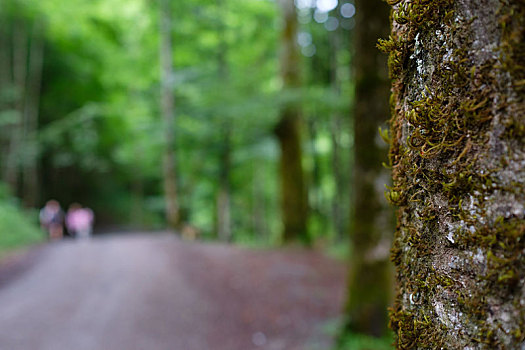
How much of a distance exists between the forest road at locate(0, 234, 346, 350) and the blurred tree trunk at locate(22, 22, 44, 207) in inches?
305

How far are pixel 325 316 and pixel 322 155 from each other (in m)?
13.0

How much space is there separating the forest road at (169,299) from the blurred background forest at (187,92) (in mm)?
3389

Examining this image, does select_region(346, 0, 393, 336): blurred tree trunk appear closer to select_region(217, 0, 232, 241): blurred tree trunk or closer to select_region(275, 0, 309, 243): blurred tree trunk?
select_region(275, 0, 309, 243): blurred tree trunk

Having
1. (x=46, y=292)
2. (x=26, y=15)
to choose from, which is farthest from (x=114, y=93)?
(x=46, y=292)

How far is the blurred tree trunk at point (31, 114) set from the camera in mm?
17938

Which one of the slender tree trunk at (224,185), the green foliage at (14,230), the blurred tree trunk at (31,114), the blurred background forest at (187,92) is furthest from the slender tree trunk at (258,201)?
the blurred tree trunk at (31,114)

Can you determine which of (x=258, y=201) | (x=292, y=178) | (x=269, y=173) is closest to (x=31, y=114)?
(x=258, y=201)

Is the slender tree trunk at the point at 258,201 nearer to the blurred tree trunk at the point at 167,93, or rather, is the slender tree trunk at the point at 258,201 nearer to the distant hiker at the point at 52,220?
the blurred tree trunk at the point at 167,93

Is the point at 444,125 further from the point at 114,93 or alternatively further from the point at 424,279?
the point at 114,93

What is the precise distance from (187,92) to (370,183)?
12.2 metres

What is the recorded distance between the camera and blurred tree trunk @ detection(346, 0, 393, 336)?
16.5 ft

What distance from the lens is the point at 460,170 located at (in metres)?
0.94

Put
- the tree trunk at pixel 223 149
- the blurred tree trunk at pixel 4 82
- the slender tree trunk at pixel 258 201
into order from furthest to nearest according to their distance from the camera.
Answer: the slender tree trunk at pixel 258 201, the blurred tree trunk at pixel 4 82, the tree trunk at pixel 223 149

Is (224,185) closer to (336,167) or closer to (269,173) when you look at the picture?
(336,167)
